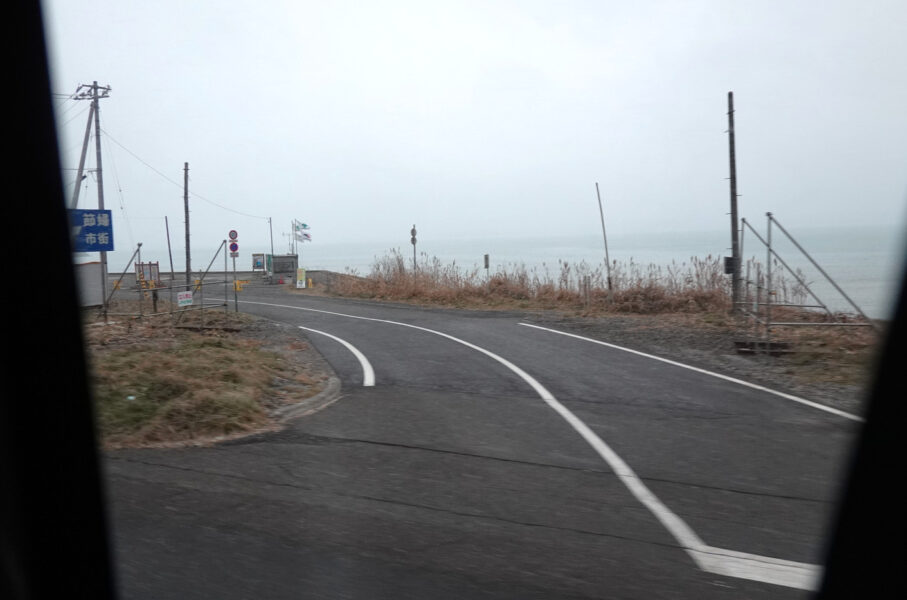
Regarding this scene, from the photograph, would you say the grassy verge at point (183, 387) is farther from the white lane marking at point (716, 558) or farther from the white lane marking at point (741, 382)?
the white lane marking at point (741, 382)

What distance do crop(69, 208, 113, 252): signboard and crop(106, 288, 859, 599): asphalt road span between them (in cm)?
1346

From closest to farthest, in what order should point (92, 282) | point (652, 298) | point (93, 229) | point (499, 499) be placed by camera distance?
point (499, 499), point (93, 229), point (92, 282), point (652, 298)

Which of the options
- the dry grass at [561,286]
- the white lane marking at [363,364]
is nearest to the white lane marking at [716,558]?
the white lane marking at [363,364]

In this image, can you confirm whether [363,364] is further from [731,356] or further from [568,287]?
[568,287]

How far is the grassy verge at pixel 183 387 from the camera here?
300 inches

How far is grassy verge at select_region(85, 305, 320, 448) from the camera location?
25.0 feet

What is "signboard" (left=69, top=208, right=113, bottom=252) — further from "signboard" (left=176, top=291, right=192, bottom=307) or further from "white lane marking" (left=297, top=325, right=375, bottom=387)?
"white lane marking" (left=297, top=325, right=375, bottom=387)

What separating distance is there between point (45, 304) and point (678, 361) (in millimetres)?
11295

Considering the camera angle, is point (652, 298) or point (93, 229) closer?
point (93, 229)

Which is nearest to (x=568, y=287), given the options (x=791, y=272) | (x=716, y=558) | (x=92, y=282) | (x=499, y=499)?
(x=791, y=272)

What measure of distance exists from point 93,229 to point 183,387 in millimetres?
13243

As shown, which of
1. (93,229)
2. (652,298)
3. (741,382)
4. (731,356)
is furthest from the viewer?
(652,298)

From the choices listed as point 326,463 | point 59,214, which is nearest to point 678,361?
point 326,463

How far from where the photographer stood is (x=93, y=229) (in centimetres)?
1977
